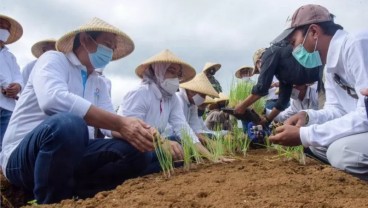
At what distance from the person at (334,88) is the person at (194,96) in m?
2.05

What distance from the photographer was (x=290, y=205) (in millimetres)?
1654

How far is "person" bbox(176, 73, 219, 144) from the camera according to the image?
504 cm

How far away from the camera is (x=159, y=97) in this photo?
371 cm

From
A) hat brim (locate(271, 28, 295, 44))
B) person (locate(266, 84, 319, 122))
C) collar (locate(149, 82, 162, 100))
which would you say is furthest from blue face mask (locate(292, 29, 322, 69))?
person (locate(266, 84, 319, 122))

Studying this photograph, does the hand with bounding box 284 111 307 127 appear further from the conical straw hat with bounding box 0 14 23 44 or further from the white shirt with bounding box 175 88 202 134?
the conical straw hat with bounding box 0 14 23 44

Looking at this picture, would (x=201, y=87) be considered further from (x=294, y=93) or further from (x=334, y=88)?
(x=334, y=88)

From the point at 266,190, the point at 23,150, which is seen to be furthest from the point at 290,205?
the point at 23,150

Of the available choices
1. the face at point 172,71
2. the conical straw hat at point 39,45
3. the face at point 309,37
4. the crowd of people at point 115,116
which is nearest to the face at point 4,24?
the conical straw hat at point 39,45

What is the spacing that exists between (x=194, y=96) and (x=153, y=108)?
5.03ft

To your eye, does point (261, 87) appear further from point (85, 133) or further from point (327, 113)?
point (85, 133)

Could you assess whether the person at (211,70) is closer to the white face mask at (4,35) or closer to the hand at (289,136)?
the white face mask at (4,35)

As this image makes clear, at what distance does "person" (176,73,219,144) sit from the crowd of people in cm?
117

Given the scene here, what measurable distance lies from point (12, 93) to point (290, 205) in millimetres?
3282

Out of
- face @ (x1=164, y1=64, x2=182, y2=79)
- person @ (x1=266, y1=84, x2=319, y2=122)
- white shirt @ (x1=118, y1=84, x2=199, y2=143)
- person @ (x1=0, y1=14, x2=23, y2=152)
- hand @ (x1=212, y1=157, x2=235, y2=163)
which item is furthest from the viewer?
person @ (x1=266, y1=84, x2=319, y2=122)
